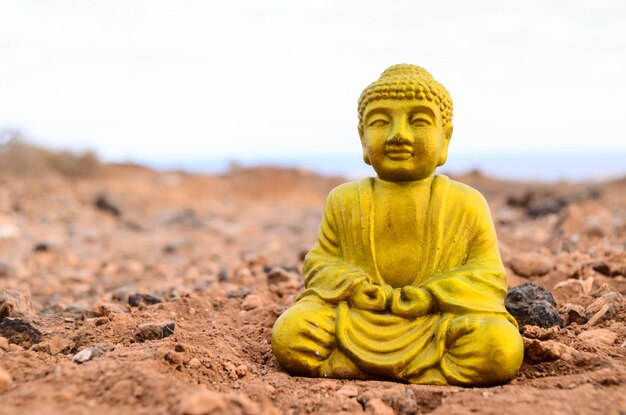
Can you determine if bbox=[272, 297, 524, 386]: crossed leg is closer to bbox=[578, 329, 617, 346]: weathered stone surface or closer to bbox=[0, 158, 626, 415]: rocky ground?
bbox=[0, 158, 626, 415]: rocky ground

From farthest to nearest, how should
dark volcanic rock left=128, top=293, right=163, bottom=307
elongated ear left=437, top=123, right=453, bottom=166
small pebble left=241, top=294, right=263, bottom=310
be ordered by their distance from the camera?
1. dark volcanic rock left=128, top=293, right=163, bottom=307
2. small pebble left=241, top=294, right=263, bottom=310
3. elongated ear left=437, top=123, right=453, bottom=166

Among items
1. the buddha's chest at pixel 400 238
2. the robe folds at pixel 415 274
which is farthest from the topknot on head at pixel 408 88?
the buddha's chest at pixel 400 238

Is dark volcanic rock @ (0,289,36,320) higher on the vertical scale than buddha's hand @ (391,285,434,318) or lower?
lower

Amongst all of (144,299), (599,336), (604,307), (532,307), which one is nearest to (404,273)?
(532,307)

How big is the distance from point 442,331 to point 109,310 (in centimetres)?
240

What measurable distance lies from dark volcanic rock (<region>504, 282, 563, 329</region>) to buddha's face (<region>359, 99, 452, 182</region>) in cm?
117

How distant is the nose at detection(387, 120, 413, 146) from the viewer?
4.35 metres

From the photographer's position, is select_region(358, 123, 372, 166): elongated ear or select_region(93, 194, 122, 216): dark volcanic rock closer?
select_region(358, 123, 372, 166): elongated ear

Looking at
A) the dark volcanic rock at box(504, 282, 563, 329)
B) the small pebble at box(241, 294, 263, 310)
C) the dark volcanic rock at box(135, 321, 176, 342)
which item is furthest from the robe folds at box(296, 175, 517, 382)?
the small pebble at box(241, 294, 263, 310)

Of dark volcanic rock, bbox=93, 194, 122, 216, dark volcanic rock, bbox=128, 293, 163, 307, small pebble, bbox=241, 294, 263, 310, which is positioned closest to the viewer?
small pebble, bbox=241, 294, 263, 310

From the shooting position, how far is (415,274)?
445 cm

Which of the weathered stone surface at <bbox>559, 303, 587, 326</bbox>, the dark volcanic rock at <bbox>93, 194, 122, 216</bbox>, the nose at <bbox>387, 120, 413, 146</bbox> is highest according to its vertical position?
the nose at <bbox>387, 120, 413, 146</bbox>

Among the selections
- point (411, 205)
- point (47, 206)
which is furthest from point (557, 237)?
point (47, 206)

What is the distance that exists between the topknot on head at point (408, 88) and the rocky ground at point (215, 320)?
5.07ft
